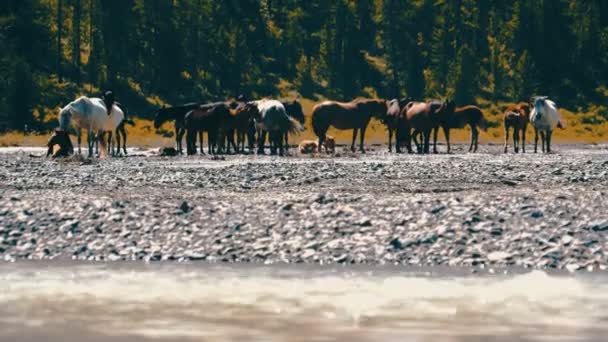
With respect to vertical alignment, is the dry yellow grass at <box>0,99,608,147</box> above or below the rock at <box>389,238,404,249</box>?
above

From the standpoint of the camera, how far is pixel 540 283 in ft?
54.9

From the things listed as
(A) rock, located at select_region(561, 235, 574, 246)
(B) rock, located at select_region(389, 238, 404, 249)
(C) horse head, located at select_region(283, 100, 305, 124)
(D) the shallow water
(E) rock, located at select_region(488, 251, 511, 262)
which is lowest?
(D) the shallow water

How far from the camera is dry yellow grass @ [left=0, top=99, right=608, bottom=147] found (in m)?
70.6

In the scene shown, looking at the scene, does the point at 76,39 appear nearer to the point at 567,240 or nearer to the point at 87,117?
the point at 87,117

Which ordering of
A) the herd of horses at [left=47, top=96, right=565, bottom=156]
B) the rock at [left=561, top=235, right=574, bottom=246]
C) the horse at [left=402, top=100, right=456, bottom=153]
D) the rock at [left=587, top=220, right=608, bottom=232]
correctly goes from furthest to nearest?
the horse at [left=402, top=100, right=456, bottom=153], the herd of horses at [left=47, top=96, right=565, bottom=156], the rock at [left=587, top=220, right=608, bottom=232], the rock at [left=561, top=235, right=574, bottom=246]

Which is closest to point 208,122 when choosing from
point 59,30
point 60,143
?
point 60,143

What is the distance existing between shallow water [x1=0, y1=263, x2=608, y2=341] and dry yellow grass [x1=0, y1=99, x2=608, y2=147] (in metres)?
47.5

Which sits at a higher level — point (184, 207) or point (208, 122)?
point (208, 122)

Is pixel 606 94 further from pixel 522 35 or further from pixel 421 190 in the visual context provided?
pixel 421 190

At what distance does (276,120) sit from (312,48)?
217 feet

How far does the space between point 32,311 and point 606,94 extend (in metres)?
98.3

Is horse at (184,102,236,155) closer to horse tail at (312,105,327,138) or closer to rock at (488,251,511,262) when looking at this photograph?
horse tail at (312,105,327,138)

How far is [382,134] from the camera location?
266 feet

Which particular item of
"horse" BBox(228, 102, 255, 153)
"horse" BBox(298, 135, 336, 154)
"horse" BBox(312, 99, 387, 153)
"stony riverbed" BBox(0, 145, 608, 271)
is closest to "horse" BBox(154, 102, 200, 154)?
"horse" BBox(228, 102, 255, 153)
